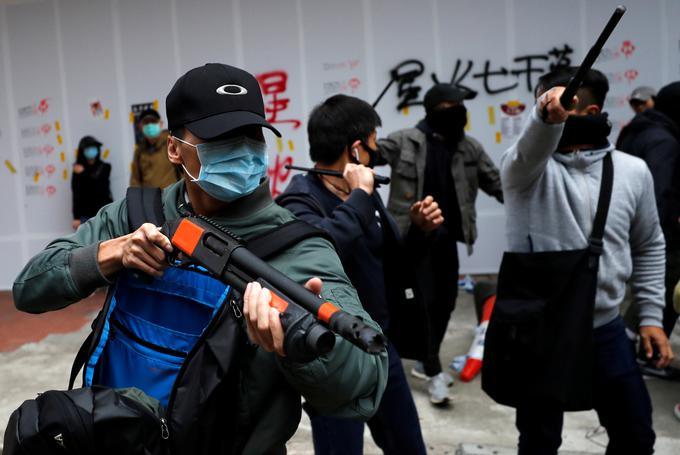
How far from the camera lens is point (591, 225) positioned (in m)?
2.43

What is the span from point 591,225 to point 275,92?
5.21 metres

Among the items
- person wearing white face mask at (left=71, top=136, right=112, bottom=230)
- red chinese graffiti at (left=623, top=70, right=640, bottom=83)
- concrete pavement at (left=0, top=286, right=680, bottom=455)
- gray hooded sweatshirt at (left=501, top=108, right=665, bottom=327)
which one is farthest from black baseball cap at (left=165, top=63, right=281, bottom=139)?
person wearing white face mask at (left=71, top=136, right=112, bottom=230)

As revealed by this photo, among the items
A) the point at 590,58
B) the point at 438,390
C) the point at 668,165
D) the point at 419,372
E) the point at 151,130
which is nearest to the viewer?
the point at 590,58

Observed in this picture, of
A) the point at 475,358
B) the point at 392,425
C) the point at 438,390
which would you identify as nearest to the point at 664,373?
the point at 475,358

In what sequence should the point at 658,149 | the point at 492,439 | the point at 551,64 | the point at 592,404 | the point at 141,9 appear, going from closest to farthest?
1. the point at 592,404
2. the point at 492,439
3. the point at 658,149
4. the point at 551,64
5. the point at 141,9

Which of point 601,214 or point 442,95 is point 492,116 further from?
point 601,214

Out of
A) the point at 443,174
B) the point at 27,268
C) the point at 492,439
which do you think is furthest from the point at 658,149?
the point at 27,268

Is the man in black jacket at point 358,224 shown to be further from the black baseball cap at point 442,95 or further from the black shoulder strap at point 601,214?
the black baseball cap at point 442,95

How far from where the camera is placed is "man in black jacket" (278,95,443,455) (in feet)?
8.02

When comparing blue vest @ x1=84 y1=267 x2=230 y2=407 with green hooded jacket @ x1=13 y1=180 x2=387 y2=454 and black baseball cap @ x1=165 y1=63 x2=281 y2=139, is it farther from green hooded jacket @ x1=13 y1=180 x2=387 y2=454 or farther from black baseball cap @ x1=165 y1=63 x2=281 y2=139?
black baseball cap @ x1=165 y1=63 x2=281 y2=139

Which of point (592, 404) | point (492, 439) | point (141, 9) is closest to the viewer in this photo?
point (592, 404)

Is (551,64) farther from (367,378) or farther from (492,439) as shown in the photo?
(367,378)

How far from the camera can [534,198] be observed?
2473mm

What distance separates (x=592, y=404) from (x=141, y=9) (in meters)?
6.49
